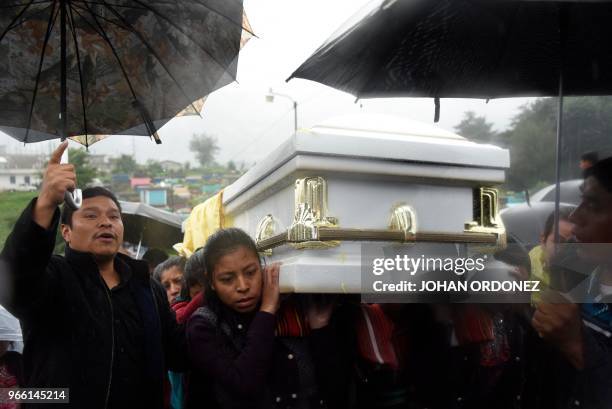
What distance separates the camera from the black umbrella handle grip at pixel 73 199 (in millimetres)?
1806

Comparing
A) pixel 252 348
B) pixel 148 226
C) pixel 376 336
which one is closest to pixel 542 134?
pixel 376 336

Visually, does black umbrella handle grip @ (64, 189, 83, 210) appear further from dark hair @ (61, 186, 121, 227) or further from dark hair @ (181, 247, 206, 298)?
dark hair @ (181, 247, 206, 298)

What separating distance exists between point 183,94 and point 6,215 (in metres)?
1.09

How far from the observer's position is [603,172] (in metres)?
1.83

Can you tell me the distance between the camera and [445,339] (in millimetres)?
1968

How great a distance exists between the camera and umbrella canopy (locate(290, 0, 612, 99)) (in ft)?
6.36

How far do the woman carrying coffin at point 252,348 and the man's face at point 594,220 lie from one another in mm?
923

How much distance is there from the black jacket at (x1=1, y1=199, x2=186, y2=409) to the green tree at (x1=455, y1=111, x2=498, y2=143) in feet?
5.13

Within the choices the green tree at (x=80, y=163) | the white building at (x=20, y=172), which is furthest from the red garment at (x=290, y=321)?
the green tree at (x=80, y=163)

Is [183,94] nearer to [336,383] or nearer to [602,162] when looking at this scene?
[336,383]

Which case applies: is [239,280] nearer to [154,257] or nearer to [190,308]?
[190,308]

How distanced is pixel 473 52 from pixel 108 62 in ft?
5.43

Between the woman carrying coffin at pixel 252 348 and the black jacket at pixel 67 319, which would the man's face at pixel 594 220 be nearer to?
the woman carrying coffin at pixel 252 348

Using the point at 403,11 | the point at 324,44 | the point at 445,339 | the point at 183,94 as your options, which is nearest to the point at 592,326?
the point at 445,339
